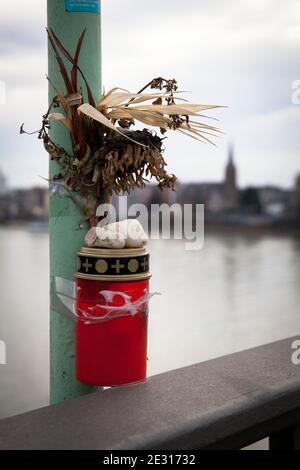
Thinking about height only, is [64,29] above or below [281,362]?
above

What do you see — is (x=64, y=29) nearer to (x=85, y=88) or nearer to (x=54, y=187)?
(x=85, y=88)

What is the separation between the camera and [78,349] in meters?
1.79

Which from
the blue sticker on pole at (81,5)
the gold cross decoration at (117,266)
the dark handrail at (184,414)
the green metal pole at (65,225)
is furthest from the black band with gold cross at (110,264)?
the blue sticker on pole at (81,5)

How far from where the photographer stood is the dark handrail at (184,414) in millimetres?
1404

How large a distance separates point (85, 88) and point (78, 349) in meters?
0.79

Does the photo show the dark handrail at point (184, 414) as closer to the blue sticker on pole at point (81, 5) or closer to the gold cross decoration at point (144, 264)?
the gold cross decoration at point (144, 264)

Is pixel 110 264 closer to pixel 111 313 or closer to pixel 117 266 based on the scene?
pixel 117 266

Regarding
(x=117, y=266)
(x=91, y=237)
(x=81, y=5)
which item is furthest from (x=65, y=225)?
(x=81, y=5)

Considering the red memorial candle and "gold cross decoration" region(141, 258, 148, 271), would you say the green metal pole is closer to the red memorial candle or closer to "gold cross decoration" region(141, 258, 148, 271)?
the red memorial candle

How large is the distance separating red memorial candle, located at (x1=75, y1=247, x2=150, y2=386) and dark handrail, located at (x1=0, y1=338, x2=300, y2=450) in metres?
0.07

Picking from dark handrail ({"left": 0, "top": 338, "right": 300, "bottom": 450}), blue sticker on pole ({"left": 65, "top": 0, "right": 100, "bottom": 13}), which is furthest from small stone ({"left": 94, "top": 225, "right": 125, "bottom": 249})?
blue sticker on pole ({"left": 65, "top": 0, "right": 100, "bottom": 13})

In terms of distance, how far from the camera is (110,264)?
66.7 inches

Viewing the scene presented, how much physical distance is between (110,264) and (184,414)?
462 mm
